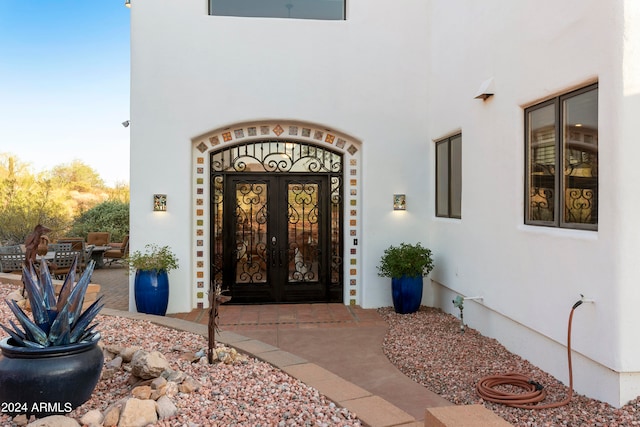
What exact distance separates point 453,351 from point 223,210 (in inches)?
175

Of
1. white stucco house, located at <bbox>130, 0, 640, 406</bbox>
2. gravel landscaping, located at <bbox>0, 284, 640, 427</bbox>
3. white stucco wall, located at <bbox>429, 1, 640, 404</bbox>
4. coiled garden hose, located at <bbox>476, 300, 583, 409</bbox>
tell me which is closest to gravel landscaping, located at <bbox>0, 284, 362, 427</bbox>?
gravel landscaping, located at <bbox>0, 284, 640, 427</bbox>

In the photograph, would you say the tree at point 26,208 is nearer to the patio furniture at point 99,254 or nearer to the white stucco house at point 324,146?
the patio furniture at point 99,254

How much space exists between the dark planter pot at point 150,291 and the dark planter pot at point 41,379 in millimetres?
3869

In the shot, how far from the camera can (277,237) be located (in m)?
7.96

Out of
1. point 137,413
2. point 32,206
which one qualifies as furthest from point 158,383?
point 32,206

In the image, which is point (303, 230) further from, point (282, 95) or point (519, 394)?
point (519, 394)

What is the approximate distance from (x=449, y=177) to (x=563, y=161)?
2800mm

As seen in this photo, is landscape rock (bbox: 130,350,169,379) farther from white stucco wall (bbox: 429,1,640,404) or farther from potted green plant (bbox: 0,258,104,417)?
white stucco wall (bbox: 429,1,640,404)

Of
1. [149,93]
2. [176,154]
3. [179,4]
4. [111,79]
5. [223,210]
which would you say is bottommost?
[223,210]

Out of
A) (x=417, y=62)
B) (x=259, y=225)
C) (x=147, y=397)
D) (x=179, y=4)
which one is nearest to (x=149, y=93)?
(x=179, y=4)

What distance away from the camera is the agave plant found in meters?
2.99

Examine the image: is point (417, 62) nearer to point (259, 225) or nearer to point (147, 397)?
point (259, 225)

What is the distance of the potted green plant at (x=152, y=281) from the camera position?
6.82m

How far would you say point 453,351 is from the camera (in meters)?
5.21
